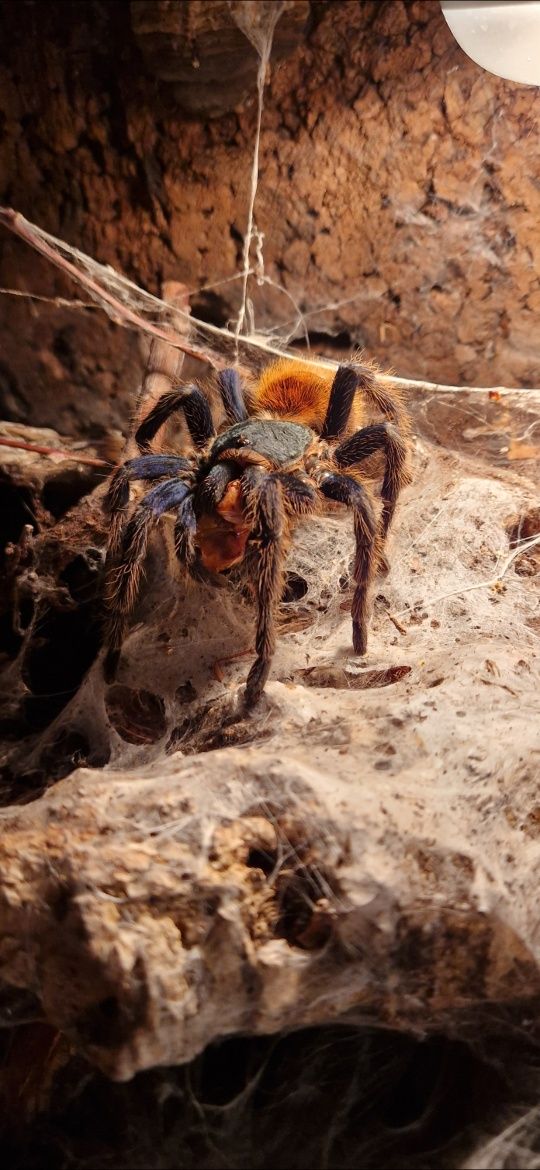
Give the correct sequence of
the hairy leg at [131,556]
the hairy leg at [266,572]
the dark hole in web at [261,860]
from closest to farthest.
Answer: the dark hole in web at [261,860], the hairy leg at [266,572], the hairy leg at [131,556]

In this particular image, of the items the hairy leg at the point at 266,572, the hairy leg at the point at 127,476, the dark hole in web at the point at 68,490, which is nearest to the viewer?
the hairy leg at the point at 266,572

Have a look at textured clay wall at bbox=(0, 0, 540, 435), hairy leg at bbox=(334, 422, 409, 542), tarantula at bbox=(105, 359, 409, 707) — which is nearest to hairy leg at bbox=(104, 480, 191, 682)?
tarantula at bbox=(105, 359, 409, 707)

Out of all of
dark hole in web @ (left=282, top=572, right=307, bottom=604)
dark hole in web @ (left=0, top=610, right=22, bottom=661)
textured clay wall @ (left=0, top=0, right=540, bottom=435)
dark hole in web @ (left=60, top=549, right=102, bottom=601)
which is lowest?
dark hole in web @ (left=0, top=610, right=22, bottom=661)

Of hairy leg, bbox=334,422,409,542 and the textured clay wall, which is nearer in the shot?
hairy leg, bbox=334,422,409,542

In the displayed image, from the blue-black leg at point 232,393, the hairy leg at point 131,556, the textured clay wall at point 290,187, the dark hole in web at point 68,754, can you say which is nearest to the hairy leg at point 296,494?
the hairy leg at point 131,556

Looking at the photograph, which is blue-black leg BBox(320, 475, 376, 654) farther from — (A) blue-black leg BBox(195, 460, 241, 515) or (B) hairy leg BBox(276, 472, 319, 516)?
(A) blue-black leg BBox(195, 460, 241, 515)

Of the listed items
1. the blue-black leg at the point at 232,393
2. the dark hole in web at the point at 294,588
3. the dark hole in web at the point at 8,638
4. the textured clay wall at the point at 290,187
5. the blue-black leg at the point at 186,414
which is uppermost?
the textured clay wall at the point at 290,187

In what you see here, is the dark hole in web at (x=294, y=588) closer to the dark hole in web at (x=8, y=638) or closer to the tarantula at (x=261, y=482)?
the tarantula at (x=261, y=482)

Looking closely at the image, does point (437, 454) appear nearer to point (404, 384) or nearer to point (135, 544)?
point (404, 384)
